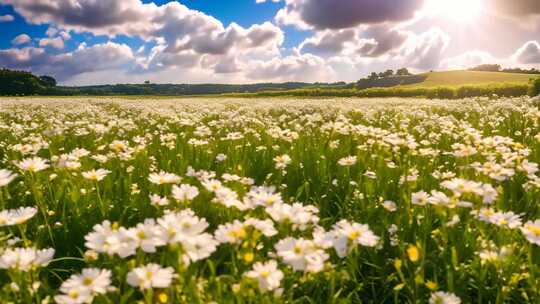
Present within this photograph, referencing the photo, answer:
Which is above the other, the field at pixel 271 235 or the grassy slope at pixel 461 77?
the grassy slope at pixel 461 77

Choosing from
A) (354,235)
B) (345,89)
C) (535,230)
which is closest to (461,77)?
(345,89)

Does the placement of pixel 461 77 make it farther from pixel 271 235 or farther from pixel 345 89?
pixel 271 235

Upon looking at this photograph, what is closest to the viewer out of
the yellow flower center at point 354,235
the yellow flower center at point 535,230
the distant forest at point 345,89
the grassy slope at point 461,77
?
the yellow flower center at point 354,235

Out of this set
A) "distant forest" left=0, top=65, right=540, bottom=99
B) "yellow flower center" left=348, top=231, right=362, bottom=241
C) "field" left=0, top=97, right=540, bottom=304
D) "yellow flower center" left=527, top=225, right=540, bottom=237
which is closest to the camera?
"field" left=0, top=97, right=540, bottom=304

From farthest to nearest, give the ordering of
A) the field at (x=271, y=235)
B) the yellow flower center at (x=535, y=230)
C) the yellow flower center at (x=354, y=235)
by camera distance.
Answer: the yellow flower center at (x=535, y=230)
the yellow flower center at (x=354, y=235)
the field at (x=271, y=235)

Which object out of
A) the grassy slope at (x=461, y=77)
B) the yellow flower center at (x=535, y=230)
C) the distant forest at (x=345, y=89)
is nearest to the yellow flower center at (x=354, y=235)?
the yellow flower center at (x=535, y=230)

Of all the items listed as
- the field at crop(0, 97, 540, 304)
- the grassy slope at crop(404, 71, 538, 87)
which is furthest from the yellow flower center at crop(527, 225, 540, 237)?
the grassy slope at crop(404, 71, 538, 87)

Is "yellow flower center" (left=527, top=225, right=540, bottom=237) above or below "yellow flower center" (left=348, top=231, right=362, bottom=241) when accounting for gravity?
below

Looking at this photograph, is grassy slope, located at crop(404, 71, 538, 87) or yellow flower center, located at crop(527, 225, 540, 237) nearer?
yellow flower center, located at crop(527, 225, 540, 237)

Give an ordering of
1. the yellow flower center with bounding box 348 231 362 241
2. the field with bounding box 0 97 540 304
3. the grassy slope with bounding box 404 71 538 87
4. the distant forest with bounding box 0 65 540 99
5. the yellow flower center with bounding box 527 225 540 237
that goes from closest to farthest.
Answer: the field with bounding box 0 97 540 304 → the yellow flower center with bounding box 348 231 362 241 → the yellow flower center with bounding box 527 225 540 237 → the distant forest with bounding box 0 65 540 99 → the grassy slope with bounding box 404 71 538 87

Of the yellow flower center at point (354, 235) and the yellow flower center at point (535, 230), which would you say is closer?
the yellow flower center at point (354, 235)

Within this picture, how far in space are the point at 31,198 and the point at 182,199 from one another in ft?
7.49

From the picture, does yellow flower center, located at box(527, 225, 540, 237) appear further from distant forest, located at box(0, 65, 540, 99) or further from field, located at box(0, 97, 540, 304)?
distant forest, located at box(0, 65, 540, 99)

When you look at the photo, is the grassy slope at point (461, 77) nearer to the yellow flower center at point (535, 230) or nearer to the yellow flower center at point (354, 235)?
the yellow flower center at point (535, 230)
